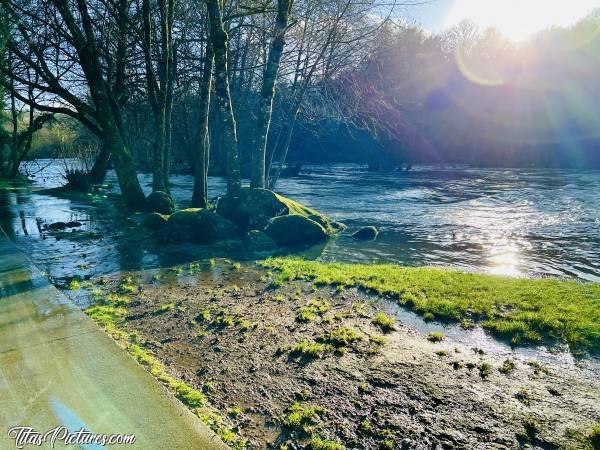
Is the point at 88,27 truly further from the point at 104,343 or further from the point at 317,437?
the point at 317,437

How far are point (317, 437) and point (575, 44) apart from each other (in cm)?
4970

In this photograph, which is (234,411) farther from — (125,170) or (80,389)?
(125,170)

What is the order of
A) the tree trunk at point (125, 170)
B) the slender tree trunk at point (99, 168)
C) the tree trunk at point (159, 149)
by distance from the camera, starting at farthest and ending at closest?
the slender tree trunk at point (99, 168) < the tree trunk at point (159, 149) < the tree trunk at point (125, 170)

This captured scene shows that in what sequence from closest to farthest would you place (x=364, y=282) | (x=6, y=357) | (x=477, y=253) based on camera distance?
(x=6, y=357)
(x=364, y=282)
(x=477, y=253)

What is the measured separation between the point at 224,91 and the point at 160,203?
4.78m

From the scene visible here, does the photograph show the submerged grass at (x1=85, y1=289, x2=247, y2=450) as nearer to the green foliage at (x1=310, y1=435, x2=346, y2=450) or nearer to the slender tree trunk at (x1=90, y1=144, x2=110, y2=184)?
the green foliage at (x1=310, y1=435, x2=346, y2=450)

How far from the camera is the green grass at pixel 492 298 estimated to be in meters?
5.20

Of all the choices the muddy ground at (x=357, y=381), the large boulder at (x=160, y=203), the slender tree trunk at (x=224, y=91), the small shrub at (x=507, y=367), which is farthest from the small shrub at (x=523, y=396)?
the large boulder at (x=160, y=203)

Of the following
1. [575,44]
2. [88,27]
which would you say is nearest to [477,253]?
[88,27]

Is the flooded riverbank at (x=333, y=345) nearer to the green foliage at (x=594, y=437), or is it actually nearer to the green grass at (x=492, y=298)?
the green foliage at (x=594, y=437)

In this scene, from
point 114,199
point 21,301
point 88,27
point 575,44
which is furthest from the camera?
point 575,44

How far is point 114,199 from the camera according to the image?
18203 millimetres

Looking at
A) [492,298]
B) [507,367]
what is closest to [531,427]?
[507,367]

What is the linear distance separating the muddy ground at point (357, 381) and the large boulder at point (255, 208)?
253 inches
